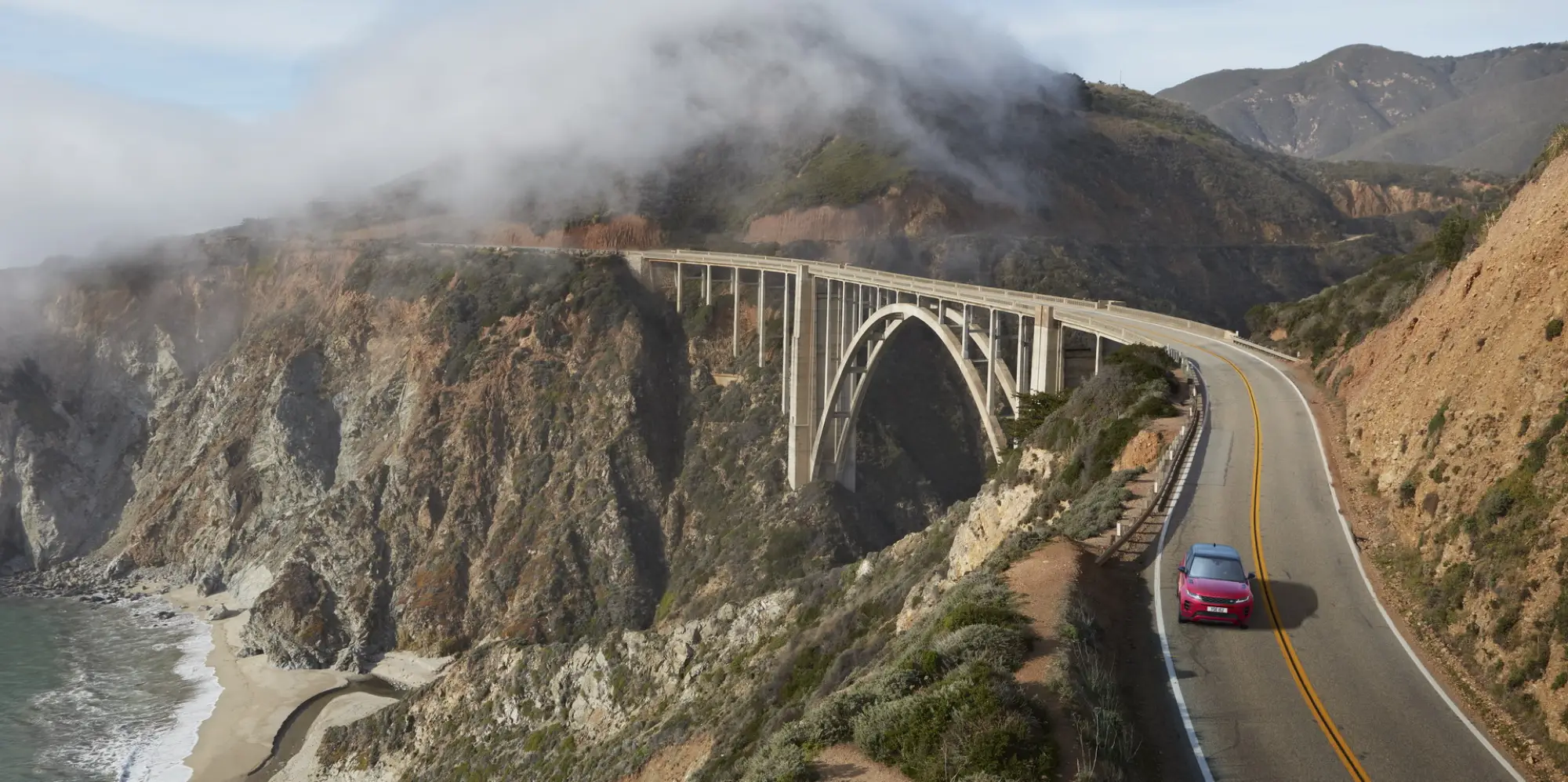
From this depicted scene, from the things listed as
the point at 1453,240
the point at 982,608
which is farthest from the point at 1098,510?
the point at 1453,240

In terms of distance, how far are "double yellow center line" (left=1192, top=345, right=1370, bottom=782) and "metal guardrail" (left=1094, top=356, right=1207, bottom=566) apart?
1.48 m

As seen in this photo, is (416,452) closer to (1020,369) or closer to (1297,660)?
(1020,369)

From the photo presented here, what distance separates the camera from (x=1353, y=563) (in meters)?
21.2

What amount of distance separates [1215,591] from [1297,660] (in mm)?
1580

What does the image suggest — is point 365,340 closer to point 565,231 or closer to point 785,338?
point 565,231

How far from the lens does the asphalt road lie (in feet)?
47.4

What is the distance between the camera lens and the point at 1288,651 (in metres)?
17.6

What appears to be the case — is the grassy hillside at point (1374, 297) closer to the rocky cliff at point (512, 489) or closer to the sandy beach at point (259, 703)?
the rocky cliff at point (512, 489)

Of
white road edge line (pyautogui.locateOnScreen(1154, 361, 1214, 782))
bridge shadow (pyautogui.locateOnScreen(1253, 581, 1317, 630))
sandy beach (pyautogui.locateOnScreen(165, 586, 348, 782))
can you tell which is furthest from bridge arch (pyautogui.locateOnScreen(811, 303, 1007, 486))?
sandy beach (pyautogui.locateOnScreen(165, 586, 348, 782))

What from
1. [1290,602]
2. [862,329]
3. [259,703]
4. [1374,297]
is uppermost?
[1374,297]

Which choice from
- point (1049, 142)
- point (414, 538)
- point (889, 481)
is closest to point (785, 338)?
point (889, 481)

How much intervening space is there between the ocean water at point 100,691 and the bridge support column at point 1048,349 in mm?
40786

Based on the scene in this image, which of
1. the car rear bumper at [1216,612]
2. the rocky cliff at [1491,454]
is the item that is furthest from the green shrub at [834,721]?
the rocky cliff at [1491,454]

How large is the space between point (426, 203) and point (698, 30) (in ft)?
166
